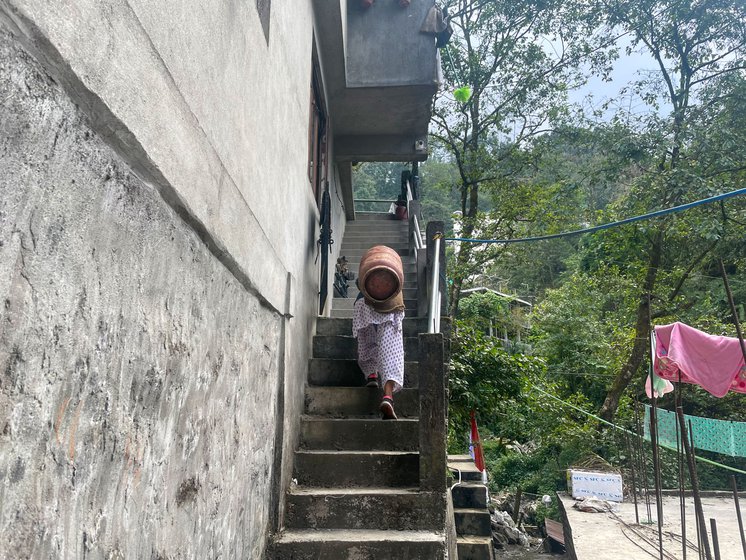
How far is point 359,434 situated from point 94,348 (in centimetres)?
369

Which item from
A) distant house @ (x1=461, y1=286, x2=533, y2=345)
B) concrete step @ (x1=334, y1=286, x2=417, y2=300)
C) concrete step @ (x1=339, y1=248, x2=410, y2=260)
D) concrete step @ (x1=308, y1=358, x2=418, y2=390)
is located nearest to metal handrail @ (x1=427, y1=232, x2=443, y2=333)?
concrete step @ (x1=308, y1=358, x2=418, y2=390)

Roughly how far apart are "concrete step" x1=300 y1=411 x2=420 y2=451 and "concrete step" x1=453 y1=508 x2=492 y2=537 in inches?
153

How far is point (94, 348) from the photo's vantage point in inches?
49.9

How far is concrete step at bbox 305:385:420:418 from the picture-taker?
16.8ft

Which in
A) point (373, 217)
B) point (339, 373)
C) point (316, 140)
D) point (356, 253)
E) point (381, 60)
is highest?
point (381, 60)

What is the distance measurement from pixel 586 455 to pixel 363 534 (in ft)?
35.2

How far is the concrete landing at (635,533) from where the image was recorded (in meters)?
7.29

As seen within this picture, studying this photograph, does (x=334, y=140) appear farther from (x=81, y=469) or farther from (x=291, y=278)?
(x=81, y=469)

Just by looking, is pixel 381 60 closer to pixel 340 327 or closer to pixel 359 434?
pixel 340 327

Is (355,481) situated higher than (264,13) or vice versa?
(264,13)

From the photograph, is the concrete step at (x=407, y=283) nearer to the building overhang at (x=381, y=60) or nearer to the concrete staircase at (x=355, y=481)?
the building overhang at (x=381, y=60)

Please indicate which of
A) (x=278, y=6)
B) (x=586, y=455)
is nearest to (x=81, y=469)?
(x=278, y=6)

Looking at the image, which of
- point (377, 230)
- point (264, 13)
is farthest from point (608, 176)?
point (264, 13)

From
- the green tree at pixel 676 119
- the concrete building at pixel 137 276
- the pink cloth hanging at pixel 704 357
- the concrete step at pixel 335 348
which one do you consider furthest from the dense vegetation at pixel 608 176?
the concrete building at pixel 137 276
